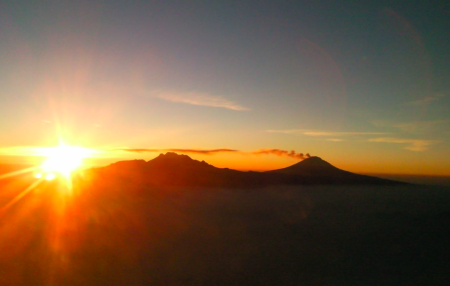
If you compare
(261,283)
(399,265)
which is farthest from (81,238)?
(399,265)

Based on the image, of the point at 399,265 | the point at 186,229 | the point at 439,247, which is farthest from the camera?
the point at 186,229

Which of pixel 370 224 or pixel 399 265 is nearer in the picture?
pixel 399 265

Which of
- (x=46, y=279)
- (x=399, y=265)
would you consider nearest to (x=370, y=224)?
(x=399, y=265)

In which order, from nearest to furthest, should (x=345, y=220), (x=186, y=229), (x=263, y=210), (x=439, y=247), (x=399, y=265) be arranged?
(x=399, y=265) < (x=439, y=247) < (x=186, y=229) < (x=345, y=220) < (x=263, y=210)

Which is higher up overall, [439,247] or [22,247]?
[439,247]

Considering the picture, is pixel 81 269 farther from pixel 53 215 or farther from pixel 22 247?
pixel 53 215

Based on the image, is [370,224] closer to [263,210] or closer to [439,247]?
[439,247]
